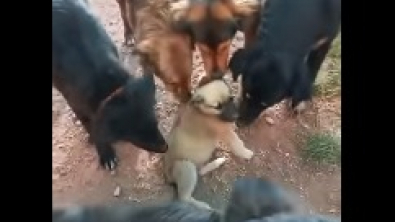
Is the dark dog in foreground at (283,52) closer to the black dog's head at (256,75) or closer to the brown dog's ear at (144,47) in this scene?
the black dog's head at (256,75)

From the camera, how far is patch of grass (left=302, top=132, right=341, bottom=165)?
1.16m

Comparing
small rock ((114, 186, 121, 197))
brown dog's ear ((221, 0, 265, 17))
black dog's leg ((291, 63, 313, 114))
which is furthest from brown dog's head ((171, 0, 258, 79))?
small rock ((114, 186, 121, 197))

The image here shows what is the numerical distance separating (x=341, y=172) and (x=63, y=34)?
0.46 m

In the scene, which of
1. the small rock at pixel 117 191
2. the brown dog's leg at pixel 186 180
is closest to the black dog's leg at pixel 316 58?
the brown dog's leg at pixel 186 180

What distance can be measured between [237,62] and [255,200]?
0.20m

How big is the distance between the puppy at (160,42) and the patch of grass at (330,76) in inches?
7.7

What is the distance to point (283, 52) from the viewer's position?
3.73 feet

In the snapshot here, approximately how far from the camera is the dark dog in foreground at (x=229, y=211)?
113cm

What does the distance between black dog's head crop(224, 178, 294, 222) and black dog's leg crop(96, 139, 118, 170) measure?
18cm

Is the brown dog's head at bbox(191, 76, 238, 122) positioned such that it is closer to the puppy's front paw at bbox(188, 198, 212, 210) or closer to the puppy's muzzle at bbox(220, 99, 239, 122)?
the puppy's muzzle at bbox(220, 99, 239, 122)

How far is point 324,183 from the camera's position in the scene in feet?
3.83

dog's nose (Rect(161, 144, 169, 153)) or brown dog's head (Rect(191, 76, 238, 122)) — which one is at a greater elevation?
brown dog's head (Rect(191, 76, 238, 122))

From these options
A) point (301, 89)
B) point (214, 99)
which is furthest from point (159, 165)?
point (301, 89)
